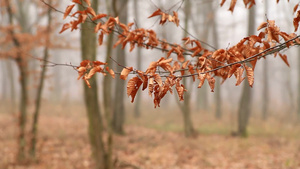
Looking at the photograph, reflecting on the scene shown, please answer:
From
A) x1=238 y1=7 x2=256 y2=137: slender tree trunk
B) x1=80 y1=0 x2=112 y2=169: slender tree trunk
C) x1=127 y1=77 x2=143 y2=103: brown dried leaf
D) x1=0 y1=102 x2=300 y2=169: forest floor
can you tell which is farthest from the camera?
x1=238 y1=7 x2=256 y2=137: slender tree trunk

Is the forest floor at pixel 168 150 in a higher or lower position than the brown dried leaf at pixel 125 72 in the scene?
lower

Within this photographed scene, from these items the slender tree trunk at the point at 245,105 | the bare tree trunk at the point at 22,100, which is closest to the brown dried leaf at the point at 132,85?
the bare tree trunk at the point at 22,100

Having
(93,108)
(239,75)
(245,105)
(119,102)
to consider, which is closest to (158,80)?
(239,75)

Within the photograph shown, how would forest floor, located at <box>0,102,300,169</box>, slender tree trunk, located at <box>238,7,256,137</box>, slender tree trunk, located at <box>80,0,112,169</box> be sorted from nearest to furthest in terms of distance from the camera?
slender tree trunk, located at <box>80,0,112,169</box> < forest floor, located at <box>0,102,300,169</box> < slender tree trunk, located at <box>238,7,256,137</box>

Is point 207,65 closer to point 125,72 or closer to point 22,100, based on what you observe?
point 125,72

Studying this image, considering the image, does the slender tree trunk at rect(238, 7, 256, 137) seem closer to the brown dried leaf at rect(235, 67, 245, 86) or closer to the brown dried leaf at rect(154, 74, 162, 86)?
the brown dried leaf at rect(235, 67, 245, 86)

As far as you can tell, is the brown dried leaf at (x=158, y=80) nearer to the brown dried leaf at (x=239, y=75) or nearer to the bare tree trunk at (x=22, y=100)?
the brown dried leaf at (x=239, y=75)

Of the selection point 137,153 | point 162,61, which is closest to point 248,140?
point 137,153

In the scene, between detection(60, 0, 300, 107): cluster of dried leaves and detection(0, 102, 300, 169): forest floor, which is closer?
detection(60, 0, 300, 107): cluster of dried leaves

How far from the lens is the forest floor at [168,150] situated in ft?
19.6

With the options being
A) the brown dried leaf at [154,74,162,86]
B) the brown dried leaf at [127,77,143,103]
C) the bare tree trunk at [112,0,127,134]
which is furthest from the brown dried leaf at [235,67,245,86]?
the bare tree trunk at [112,0,127,134]

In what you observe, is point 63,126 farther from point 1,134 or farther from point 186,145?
point 186,145

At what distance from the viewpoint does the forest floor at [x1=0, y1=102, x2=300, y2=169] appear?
5965 millimetres

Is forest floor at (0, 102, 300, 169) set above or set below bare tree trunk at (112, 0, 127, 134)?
below
